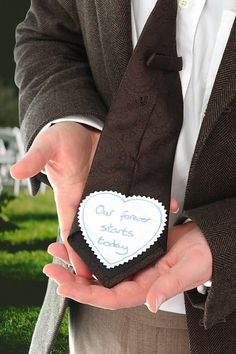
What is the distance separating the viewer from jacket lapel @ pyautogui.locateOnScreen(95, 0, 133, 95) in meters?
1.06

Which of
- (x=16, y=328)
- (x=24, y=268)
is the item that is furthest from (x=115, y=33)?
(x=24, y=268)

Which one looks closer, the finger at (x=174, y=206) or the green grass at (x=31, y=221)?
the finger at (x=174, y=206)

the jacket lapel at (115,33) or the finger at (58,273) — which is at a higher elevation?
the jacket lapel at (115,33)

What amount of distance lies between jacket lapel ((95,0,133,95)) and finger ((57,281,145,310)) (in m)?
0.35

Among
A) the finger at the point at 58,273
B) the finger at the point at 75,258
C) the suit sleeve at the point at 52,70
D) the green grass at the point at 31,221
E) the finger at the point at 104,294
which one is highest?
the suit sleeve at the point at 52,70

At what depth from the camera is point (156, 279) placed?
0.90 meters

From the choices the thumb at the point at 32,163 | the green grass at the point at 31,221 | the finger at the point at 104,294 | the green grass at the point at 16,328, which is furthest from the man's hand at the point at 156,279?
the green grass at the point at 31,221

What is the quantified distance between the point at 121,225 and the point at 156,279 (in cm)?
10

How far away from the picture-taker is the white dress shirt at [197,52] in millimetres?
1019

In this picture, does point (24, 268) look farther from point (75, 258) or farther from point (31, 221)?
point (75, 258)

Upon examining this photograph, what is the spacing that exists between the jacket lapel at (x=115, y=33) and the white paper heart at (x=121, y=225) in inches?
8.9

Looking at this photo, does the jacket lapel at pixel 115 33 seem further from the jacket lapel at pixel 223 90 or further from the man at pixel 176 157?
the jacket lapel at pixel 223 90

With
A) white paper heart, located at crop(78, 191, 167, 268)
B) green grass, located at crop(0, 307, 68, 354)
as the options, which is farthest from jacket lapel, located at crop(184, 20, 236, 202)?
green grass, located at crop(0, 307, 68, 354)

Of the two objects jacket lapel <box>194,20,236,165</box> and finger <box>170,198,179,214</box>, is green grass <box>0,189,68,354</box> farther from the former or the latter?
jacket lapel <box>194,20,236,165</box>
